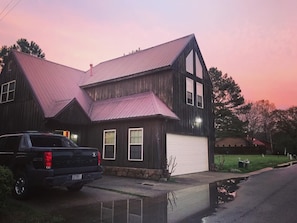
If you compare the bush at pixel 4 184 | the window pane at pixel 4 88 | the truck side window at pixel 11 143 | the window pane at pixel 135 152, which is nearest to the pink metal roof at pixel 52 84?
the window pane at pixel 4 88

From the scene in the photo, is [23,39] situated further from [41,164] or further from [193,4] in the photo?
[41,164]

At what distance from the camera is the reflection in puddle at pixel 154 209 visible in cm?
641

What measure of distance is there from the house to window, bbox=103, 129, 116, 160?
63mm

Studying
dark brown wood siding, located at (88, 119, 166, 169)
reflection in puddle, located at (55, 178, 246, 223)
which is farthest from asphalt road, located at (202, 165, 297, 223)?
dark brown wood siding, located at (88, 119, 166, 169)

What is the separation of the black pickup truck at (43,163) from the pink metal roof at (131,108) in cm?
644

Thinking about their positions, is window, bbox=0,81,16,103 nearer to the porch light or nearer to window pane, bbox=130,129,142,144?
window pane, bbox=130,129,142,144

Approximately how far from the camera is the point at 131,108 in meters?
16.3

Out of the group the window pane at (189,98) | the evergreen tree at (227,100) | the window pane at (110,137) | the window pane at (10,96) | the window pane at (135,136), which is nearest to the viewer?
the window pane at (135,136)

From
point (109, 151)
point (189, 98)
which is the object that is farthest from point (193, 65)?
point (109, 151)

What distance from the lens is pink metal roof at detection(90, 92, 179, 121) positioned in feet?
49.5

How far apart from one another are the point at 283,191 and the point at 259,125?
214ft

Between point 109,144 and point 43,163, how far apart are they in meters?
9.15

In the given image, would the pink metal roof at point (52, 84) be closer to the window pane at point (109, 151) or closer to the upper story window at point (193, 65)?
the window pane at point (109, 151)

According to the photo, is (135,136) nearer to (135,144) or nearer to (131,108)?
(135,144)
